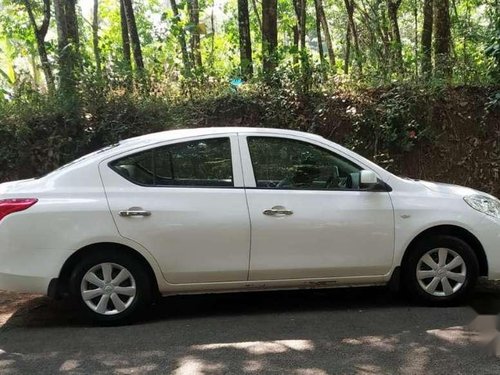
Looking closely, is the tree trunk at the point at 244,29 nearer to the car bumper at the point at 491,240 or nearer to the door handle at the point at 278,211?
the door handle at the point at 278,211

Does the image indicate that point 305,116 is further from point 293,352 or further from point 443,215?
point 293,352

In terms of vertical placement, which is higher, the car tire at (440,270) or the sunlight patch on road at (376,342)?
the car tire at (440,270)

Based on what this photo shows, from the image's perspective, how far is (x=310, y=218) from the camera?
5.36 m

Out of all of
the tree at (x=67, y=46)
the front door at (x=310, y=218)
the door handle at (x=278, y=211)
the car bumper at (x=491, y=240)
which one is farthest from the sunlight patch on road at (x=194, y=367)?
the tree at (x=67, y=46)

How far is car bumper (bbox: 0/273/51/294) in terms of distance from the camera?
5.14 metres

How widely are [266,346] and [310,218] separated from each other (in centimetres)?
126

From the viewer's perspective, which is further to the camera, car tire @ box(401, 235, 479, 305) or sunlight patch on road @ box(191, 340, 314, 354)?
car tire @ box(401, 235, 479, 305)

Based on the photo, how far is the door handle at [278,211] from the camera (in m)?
5.32

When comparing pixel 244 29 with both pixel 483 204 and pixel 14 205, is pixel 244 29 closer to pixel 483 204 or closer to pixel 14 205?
pixel 483 204

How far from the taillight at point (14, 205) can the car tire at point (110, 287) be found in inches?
26.3

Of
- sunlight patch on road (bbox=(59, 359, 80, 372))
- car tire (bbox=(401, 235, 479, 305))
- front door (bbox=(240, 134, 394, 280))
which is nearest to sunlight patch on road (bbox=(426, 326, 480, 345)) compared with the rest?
car tire (bbox=(401, 235, 479, 305))

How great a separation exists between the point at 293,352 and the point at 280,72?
6559 mm

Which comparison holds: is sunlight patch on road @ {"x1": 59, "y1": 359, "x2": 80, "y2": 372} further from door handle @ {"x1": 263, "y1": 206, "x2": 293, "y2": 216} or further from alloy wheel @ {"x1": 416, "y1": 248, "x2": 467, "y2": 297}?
alloy wheel @ {"x1": 416, "y1": 248, "x2": 467, "y2": 297}

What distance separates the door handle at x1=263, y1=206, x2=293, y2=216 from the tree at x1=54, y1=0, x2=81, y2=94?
18.6 ft
